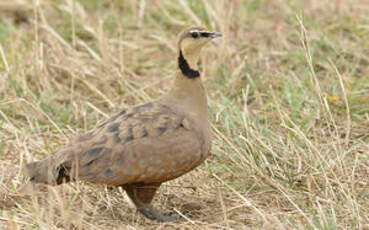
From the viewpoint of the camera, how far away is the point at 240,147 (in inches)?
194

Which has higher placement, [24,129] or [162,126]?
[162,126]

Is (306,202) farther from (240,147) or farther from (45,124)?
(45,124)

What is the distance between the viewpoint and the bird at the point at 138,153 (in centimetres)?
402

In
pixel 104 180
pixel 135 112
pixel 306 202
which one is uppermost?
pixel 135 112

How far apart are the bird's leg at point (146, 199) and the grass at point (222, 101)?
0.08 metres

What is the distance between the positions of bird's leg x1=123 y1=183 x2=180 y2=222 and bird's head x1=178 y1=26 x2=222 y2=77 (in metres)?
0.85

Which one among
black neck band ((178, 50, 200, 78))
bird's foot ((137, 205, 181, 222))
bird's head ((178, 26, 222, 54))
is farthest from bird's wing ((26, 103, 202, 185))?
bird's head ((178, 26, 222, 54))

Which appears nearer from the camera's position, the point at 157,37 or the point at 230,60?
the point at 230,60

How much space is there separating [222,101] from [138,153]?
1922 mm

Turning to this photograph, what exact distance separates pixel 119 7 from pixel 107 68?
216 centimetres

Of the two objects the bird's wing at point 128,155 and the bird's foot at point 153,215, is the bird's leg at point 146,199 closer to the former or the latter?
the bird's foot at point 153,215

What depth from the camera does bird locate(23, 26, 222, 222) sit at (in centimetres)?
402

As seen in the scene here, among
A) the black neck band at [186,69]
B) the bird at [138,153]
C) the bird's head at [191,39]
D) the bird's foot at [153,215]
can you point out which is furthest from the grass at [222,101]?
the bird's head at [191,39]

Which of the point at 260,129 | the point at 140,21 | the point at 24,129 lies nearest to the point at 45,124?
the point at 24,129
